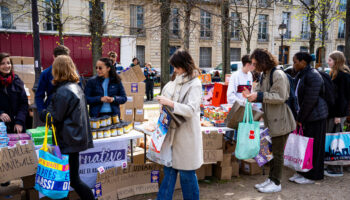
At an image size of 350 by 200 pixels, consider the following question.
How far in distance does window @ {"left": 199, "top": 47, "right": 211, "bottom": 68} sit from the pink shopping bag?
74.7 ft

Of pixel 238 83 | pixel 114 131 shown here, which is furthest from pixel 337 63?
pixel 114 131

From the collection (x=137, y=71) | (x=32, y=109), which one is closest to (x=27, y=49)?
(x=137, y=71)

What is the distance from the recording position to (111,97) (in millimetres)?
3992

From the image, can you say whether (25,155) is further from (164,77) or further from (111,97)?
(164,77)

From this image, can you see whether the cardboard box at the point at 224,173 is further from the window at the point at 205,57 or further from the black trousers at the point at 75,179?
the window at the point at 205,57

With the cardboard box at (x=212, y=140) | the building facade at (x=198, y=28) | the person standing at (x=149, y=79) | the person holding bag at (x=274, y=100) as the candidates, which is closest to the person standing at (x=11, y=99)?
the cardboard box at (x=212, y=140)

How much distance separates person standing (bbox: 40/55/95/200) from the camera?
2.62 metres

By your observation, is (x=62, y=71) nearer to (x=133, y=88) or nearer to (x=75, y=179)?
(x=75, y=179)

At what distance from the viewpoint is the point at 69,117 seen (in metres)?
2.66

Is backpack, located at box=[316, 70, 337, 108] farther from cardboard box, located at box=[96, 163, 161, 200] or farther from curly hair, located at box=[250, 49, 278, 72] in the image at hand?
cardboard box, located at box=[96, 163, 161, 200]

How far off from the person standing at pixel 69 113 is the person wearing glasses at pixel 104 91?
3.83 ft

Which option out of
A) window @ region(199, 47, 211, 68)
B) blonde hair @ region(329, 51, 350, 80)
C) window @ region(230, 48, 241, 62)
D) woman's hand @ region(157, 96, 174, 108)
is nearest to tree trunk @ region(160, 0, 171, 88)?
blonde hair @ region(329, 51, 350, 80)

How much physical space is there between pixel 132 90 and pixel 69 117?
481cm

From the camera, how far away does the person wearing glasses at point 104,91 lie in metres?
3.97
